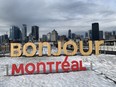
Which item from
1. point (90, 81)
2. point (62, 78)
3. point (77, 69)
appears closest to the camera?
point (90, 81)

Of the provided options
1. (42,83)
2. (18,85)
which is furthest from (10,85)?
(42,83)

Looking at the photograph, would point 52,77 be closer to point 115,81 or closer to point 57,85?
point 57,85

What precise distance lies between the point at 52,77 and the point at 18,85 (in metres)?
3.76

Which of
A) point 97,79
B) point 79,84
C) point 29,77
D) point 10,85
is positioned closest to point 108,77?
point 97,79

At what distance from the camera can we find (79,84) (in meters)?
16.9

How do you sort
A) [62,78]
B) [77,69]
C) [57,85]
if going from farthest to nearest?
[77,69], [62,78], [57,85]

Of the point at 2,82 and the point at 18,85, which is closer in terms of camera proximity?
the point at 18,85

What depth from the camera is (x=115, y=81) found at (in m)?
17.6

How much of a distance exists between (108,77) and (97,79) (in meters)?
1.24

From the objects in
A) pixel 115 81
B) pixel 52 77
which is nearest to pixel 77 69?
pixel 52 77

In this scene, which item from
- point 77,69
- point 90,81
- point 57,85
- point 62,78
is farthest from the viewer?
point 77,69

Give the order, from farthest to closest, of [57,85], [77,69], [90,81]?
1. [77,69]
2. [90,81]
3. [57,85]

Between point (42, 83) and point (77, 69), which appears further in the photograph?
point (77, 69)

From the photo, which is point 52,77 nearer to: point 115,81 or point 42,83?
point 42,83
